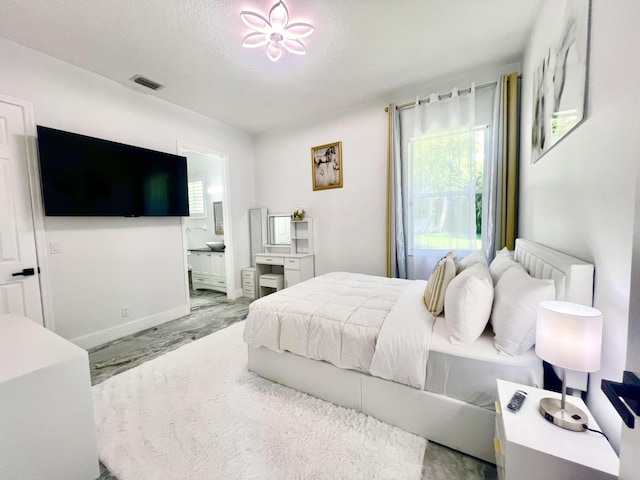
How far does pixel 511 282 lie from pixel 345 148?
3007 mm

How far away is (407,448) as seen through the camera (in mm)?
1446

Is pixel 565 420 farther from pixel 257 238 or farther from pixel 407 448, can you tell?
pixel 257 238

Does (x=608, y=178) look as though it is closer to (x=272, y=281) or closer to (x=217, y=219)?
(x=272, y=281)

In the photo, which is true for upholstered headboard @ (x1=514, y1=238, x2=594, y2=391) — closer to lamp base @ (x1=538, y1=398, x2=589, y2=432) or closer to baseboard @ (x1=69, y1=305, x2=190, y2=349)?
lamp base @ (x1=538, y1=398, x2=589, y2=432)

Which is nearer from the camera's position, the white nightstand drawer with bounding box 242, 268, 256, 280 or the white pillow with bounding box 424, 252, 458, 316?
the white pillow with bounding box 424, 252, 458, 316

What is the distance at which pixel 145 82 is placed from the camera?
2898mm

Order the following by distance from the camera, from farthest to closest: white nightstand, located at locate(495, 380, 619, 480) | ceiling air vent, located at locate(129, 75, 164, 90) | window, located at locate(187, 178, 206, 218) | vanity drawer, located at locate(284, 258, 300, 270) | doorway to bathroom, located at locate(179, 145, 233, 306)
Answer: window, located at locate(187, 178, 206, 218), doorway to bathroom, located at locate(179, 145, 233, 306), vanity drawer, located at locate(284, 258, 300, 270), ceiling air vent, located at locate(129, 75, 164, 90), white nightstand, located at locate(495, 380, 619, 480)

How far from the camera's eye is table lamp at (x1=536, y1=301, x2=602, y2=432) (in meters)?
0.86

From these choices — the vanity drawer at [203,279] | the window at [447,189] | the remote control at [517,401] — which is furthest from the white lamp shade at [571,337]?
the vanity drawer at [203,279]

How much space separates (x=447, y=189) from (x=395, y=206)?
64 centimetres

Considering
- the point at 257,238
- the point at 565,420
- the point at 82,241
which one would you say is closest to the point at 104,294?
the point at 82,241

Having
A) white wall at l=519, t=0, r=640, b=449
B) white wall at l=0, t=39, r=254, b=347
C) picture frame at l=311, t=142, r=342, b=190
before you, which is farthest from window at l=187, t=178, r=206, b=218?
white wall at l=519, t=0, r=640, b=449

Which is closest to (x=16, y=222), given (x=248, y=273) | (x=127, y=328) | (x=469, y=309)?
(x=127, y=328)

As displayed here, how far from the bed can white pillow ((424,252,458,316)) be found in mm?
80
